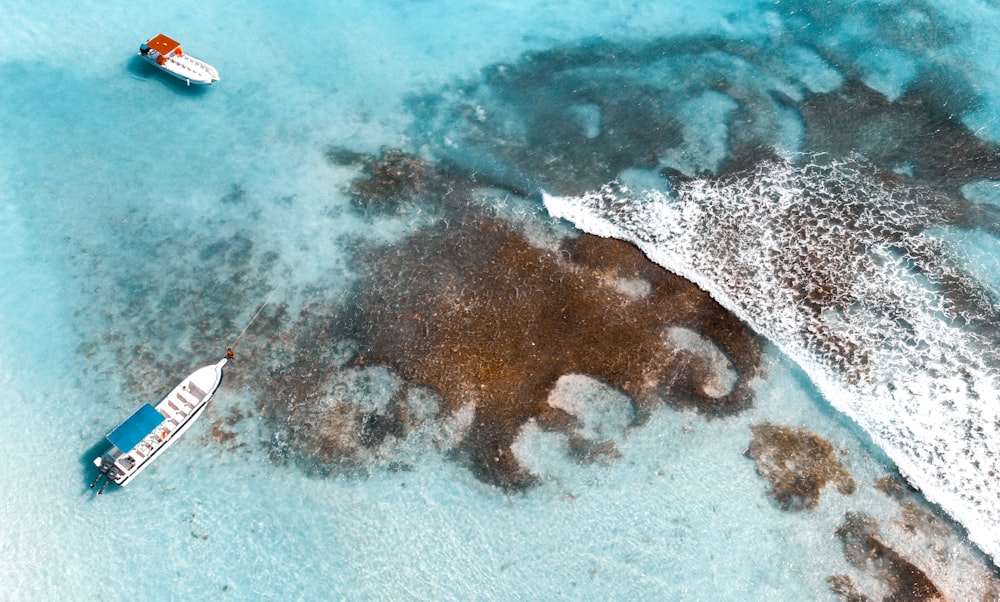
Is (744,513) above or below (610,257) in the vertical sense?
below

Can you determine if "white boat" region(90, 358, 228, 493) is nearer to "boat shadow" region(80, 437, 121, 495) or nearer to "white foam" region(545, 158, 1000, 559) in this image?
"boat shadow" region(80, 437, 121, 495)

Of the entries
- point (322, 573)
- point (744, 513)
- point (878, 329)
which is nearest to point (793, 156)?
point (878, 329)

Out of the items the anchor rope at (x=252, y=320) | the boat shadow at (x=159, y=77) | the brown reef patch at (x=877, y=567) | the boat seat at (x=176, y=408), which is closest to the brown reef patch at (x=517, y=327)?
the anchor rope at (x=252, y=320)

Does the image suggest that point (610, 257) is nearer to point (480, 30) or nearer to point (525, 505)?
point (525, 505)

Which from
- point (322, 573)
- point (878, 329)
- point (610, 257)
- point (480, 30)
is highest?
point (480, 30)

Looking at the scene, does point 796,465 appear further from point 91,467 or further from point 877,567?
point 91,467

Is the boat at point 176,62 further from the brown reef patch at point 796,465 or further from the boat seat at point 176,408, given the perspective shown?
the brown reef patch at point 796,465

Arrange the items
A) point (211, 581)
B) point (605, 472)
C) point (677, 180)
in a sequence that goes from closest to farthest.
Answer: point (211, 581)
point (605, 472)
point (677, 180)

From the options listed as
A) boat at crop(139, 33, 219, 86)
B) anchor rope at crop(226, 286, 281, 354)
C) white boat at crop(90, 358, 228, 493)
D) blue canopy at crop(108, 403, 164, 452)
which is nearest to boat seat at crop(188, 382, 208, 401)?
white boat at crop(90, 358, 228, 493)

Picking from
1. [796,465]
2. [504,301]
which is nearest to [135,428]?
[504,301]
